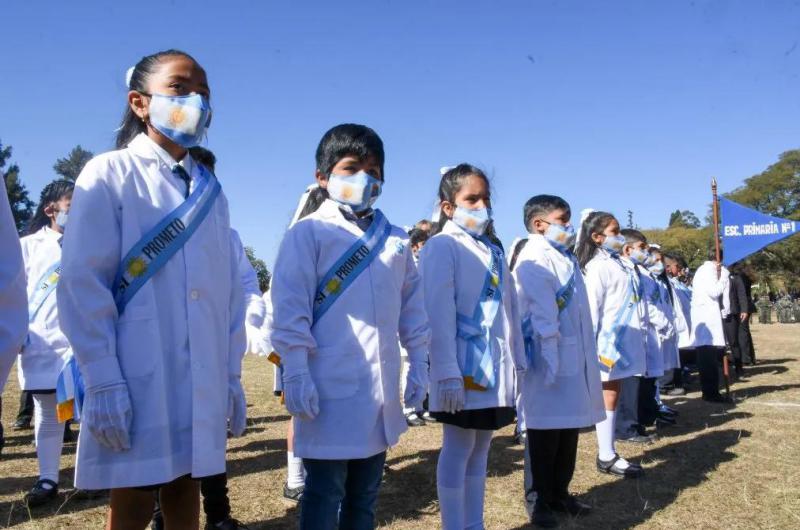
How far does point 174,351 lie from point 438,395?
1.66 meters

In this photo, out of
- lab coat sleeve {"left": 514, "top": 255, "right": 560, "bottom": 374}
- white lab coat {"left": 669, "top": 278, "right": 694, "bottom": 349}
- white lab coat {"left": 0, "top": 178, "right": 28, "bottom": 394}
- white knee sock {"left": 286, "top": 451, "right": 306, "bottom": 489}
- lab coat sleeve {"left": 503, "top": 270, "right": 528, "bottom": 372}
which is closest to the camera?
white lab coat {"left": 0, "top": 178, "right": 28, "bottom": 394}

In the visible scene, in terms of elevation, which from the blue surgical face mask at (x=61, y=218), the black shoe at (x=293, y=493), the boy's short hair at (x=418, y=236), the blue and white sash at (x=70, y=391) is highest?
the boy's short hair at (x=418, y=236)

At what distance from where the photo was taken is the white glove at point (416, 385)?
3.09 metres

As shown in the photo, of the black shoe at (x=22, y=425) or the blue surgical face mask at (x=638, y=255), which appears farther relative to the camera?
the black shoe at (x=22, y=425)

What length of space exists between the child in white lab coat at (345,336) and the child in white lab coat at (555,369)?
1431 millimetres

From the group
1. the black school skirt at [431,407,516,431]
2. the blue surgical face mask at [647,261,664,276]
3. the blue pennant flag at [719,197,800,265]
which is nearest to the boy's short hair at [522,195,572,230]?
the black school skirt at [431,407,516,431]

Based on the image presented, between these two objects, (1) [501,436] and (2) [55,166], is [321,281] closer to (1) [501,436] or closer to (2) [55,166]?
(1) [501,436]

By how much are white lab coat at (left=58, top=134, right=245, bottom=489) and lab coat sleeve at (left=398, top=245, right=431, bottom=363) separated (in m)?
1.07

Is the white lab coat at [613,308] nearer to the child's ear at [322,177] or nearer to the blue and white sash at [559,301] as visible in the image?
the blue and white sash at [559,301]

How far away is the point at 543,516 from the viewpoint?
4.28m

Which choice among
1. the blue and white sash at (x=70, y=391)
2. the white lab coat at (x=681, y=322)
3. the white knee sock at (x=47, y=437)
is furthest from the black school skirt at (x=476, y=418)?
the white lab coat at (x=681, y=322)

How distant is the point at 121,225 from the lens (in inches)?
86.0

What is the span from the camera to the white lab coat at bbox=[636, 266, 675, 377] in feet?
22.9

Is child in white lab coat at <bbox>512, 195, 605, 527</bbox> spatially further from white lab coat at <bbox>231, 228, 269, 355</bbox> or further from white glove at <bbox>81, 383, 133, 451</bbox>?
white glove at <bbox>81, 383, 133, 451</bbox>
